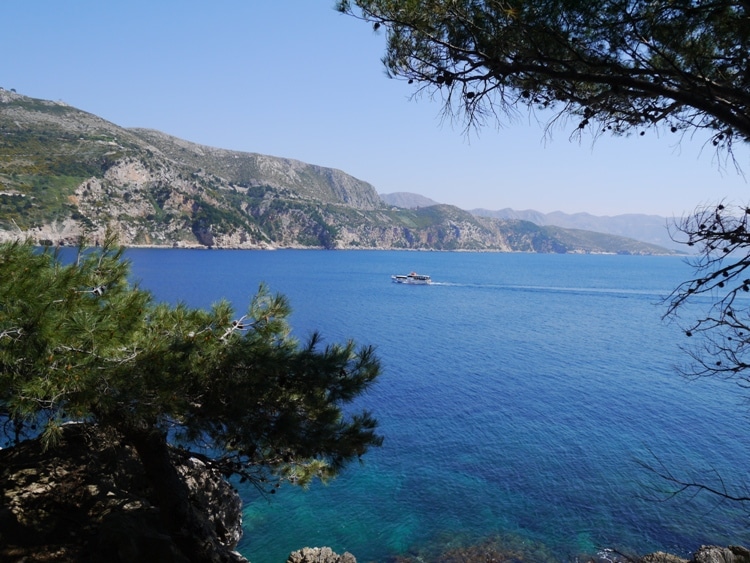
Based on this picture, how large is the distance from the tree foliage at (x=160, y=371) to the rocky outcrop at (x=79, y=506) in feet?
1.93

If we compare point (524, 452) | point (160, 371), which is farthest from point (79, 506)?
point (524, 452)

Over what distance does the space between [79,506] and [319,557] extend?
267 inches

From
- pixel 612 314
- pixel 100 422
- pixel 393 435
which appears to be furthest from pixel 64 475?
pixel 612 314

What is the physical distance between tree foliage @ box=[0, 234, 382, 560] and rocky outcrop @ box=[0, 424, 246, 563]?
1.93 feet

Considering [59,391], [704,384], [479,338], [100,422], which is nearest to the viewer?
[59,391]

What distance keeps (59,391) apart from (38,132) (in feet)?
642

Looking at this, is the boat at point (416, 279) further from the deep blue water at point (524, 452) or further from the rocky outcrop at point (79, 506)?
the rocky outcrop at point (79, 506)

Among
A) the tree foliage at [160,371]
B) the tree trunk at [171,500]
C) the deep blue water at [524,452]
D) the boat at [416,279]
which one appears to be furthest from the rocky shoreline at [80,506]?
the boat at [416,279]

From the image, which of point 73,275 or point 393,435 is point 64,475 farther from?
point 393,435

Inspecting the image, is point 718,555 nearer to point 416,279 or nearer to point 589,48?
point 589,48

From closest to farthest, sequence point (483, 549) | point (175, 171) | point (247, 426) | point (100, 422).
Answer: point (100, 422)
point (247, 426)
point (483, 549)
point (175, 171)

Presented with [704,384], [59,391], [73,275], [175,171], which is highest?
[175,171]

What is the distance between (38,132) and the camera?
161125 mm

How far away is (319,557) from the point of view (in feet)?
38.6
